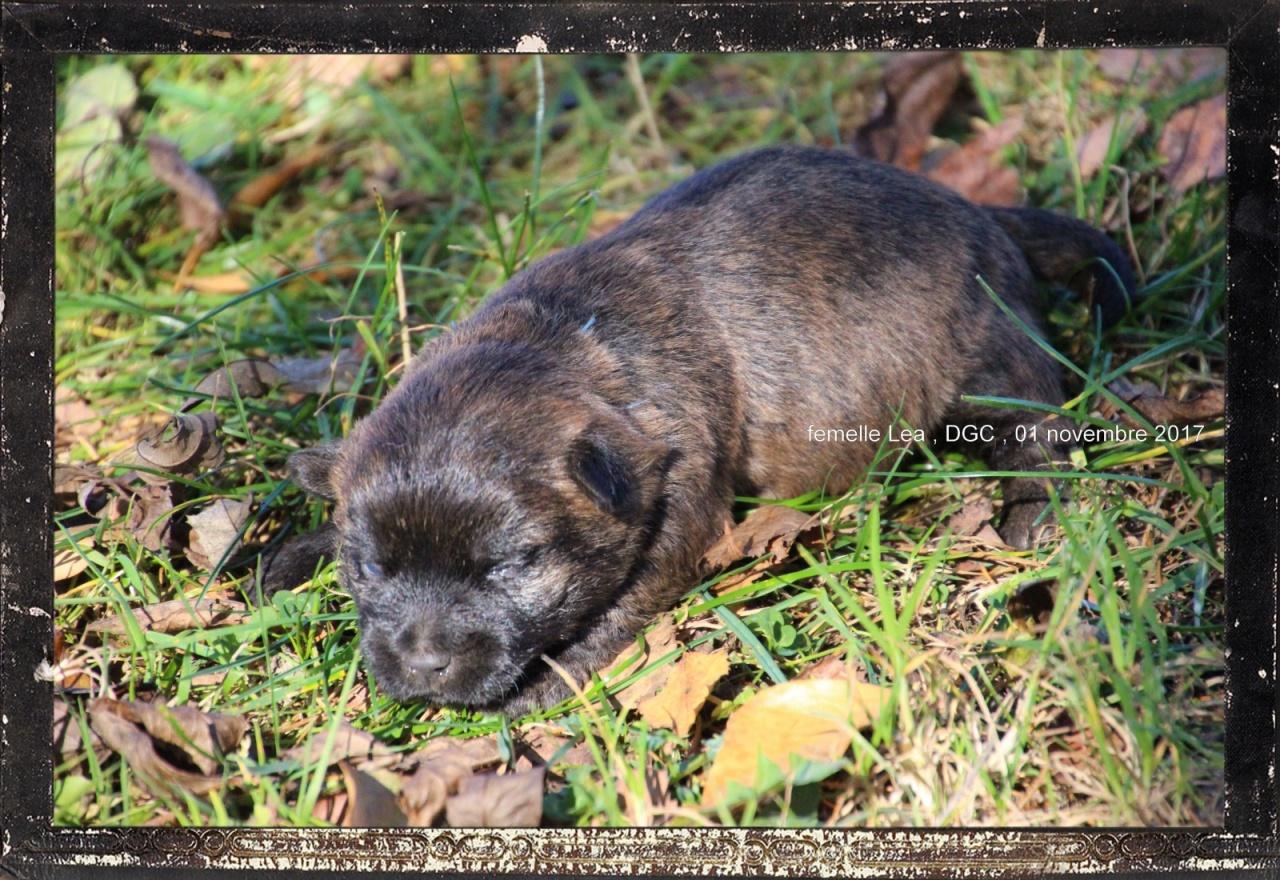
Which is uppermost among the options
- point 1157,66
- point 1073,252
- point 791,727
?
point 1157,66

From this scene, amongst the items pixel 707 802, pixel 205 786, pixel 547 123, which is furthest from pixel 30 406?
pixel 547 123

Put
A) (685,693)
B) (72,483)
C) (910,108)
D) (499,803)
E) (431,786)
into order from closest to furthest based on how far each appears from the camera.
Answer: (499,803)
(431,786)
(685,693)
(72,483)
(910,108)

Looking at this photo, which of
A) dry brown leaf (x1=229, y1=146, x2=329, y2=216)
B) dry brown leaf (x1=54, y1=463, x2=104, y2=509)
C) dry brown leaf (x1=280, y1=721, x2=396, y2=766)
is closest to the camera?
dry brown leaf (x1=280, y1=721, x2=396, y2=766)

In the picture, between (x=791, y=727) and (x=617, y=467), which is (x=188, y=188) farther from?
(x=791, y=727)

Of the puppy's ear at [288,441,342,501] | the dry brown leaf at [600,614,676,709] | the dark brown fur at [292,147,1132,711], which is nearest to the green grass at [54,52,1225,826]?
the dry brown leaf at [600,614,676,709]

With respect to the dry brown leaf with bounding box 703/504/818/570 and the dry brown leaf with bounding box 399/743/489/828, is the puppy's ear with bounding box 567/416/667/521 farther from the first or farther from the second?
the dry brown leaf with bounding box 399/743/489/828

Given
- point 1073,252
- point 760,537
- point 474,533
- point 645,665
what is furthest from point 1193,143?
point 474,533

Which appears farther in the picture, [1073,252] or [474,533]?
[1073,252]
